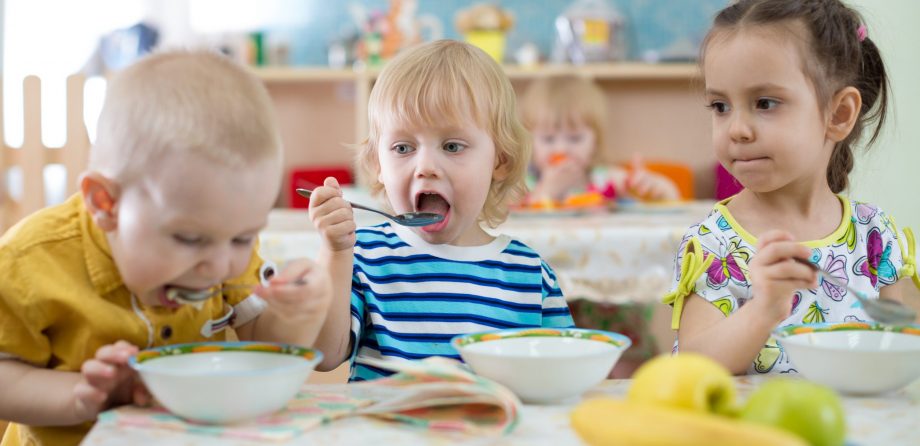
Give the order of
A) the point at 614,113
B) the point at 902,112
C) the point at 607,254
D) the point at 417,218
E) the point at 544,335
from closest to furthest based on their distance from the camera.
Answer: the point at 544,335 < the point at 417,218 < the point at 902,112 < the point at 607,254 < the point at 614,113

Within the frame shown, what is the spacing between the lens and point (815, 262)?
125 cm

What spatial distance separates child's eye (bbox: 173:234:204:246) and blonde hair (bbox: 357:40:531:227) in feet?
1.40

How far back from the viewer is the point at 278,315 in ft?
3.34

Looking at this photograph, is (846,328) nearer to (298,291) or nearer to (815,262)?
(815,262)

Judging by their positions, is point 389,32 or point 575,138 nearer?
point 575,138

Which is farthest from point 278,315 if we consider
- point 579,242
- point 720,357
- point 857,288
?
point 579,242

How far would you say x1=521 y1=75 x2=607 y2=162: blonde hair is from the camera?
3193 millimetres

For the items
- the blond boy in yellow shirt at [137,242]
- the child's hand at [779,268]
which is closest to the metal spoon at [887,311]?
the child's hand at [779,268]

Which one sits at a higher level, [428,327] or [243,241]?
[243,241]

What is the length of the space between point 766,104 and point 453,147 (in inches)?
15.2

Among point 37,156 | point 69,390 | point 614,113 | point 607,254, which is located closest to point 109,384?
point 69,390

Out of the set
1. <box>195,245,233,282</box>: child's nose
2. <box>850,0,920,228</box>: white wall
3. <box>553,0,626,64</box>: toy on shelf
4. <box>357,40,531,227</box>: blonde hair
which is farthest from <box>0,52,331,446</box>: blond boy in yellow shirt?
<box>553,0,626,64</box>: toy on shelf

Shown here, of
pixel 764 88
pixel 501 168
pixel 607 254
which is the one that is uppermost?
pixel 764 88

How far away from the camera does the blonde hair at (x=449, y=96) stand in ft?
4.02
